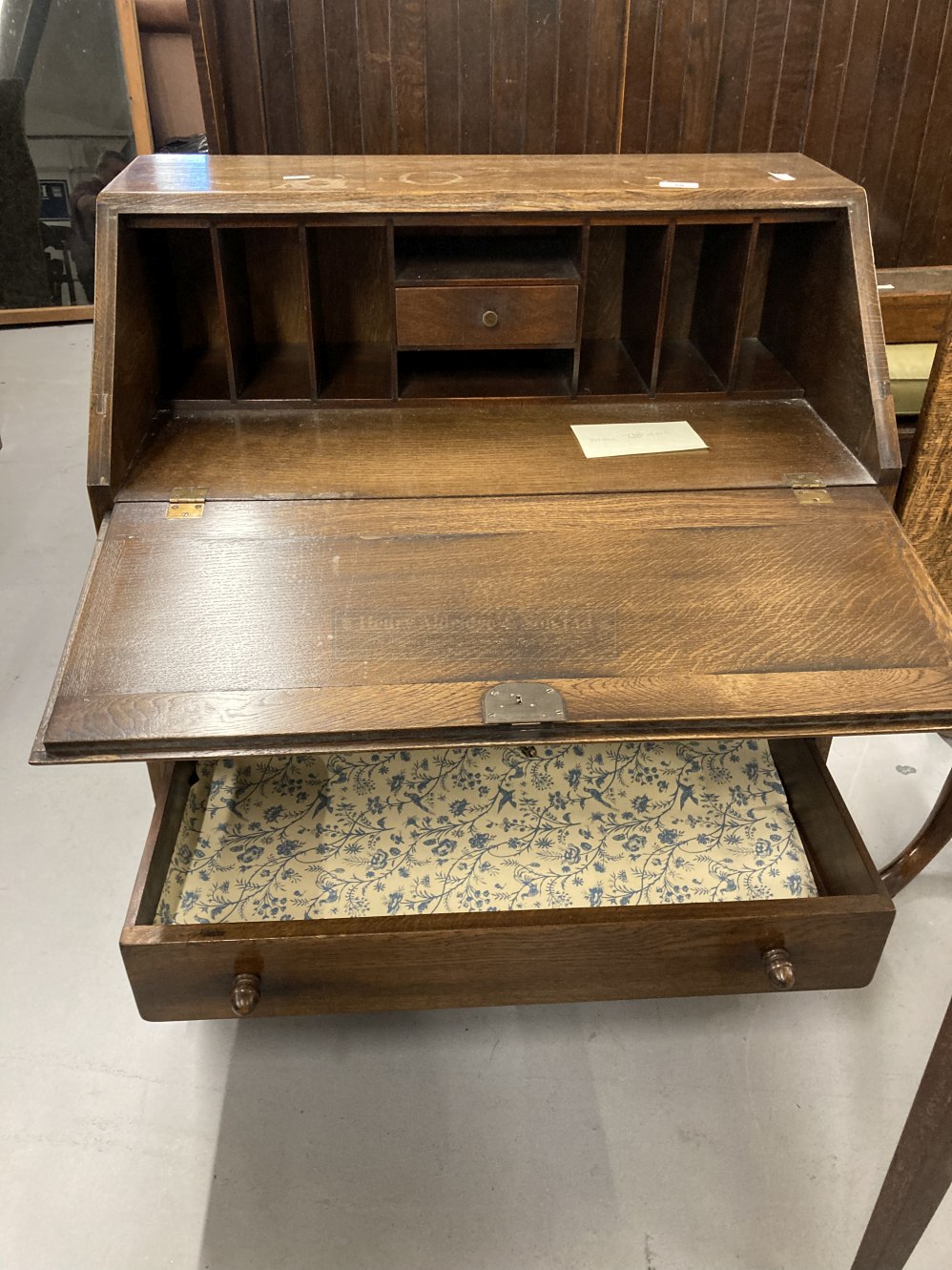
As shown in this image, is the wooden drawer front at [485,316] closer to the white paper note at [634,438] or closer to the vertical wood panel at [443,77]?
the white paper note at [634,438]

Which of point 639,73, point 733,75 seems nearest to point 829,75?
point 733,75

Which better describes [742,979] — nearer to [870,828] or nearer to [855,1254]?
[855,1254]

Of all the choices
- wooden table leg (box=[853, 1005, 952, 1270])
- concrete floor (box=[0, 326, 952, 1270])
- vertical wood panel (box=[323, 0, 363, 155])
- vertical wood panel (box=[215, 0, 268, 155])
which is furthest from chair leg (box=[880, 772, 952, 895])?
vertical wood panel (box=[215, 0, 268, 155])

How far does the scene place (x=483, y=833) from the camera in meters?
1.54

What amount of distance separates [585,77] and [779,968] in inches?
87.1

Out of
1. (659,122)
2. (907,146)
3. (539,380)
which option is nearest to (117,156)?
(659,122)

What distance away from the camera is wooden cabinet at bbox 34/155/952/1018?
1092mm

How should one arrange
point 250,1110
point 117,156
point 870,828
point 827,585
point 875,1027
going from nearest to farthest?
point 827,585, point 250,1110, point 875,1027, point 870,828, point 117,156

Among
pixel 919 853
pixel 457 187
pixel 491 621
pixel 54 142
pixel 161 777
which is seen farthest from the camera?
pixel 54 142

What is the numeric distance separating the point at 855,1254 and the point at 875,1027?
1.26 ft

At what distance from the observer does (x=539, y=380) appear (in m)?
1.62

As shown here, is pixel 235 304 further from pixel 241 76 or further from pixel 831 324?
pixel 241 76

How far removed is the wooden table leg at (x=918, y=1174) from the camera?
1021 millimetres

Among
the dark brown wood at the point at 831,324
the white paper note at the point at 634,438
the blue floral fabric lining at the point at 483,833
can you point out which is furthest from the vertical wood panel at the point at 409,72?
the blue floral fabric lining at the point at 483,833
